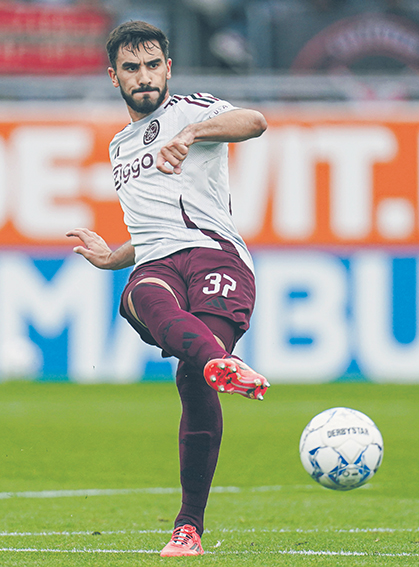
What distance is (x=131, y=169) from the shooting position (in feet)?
14.7

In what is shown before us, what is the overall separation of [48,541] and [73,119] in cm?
932

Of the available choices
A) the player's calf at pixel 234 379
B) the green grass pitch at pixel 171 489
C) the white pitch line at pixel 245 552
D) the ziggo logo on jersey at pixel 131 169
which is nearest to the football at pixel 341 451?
the green grass pitch at pixel 171 489

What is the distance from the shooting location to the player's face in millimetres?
4309

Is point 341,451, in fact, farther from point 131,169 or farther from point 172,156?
point 172,156

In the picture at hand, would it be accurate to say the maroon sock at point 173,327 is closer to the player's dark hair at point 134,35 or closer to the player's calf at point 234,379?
the player's calf at point 234,379

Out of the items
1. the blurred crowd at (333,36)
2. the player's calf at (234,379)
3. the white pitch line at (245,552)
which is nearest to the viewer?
the player's calf at (234,379)

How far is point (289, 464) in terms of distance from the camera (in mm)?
7457

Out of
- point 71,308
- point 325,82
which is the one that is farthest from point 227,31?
point 71,308

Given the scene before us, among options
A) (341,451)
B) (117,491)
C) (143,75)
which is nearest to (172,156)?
(143,75)

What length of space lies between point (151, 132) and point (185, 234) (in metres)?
0.51

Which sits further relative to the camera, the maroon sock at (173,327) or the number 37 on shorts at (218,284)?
the number 37 on shorts at (218,284)

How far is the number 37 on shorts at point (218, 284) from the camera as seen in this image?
4.18 metres

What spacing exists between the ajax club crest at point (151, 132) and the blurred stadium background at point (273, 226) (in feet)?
27.5

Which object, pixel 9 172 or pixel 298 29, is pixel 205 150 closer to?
pixel 9 172
